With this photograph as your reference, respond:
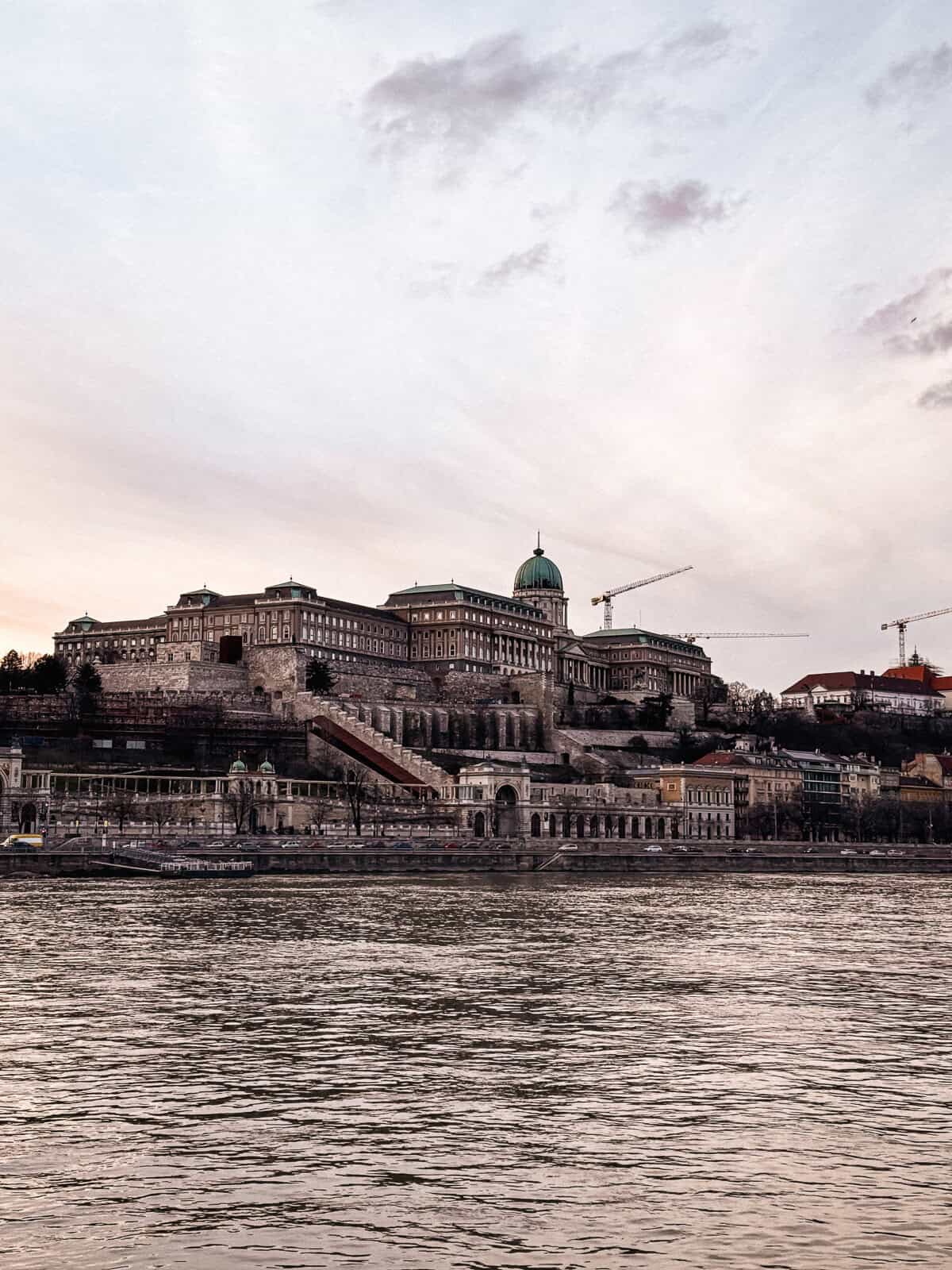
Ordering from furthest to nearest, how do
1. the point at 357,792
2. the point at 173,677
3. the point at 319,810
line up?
the point at 173,677, the point at 357,792, the point at 319,810

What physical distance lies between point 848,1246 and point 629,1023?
15906 mm

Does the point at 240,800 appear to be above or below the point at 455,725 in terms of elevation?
below

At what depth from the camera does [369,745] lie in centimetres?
14888

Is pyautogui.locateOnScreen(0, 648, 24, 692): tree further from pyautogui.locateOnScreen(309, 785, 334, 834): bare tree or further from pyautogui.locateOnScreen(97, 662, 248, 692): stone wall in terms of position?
pyautogui.locateOnScreen(309, 785, 334, 834): bare tree

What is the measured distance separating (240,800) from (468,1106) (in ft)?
316

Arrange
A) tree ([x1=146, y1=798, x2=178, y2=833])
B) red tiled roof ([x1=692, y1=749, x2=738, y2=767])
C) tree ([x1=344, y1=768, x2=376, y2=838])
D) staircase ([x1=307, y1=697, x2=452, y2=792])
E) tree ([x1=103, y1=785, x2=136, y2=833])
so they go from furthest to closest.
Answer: red tiled roof ([x1=692, y1=749, x2=738, y2=767]) < staircase ([x1=307, y1=697, x2=452, y2=792]) < tree ([x1=344, y1=768, x2=376, y2=838]) < tree ([x1=146, y1=798, x2=178, y2=833]) < tree ([x1=103, y1=785, x2=136, y2=833])

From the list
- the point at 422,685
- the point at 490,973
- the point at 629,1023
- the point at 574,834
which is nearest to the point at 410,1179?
the point at 629,1023

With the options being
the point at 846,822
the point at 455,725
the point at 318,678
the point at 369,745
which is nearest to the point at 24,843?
the point at 369,745

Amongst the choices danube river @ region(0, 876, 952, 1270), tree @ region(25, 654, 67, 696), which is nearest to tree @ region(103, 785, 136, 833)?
tree @ region(25, 654, 67, 696)

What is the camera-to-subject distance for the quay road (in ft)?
291

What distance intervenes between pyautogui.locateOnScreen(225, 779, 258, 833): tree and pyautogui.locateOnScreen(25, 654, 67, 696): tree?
125 ft

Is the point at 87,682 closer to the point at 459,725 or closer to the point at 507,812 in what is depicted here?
the point at 459,725

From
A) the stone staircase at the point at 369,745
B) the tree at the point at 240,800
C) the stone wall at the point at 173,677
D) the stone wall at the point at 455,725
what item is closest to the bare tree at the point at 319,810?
the tree at the point at 240,800

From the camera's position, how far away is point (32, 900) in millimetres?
65812
